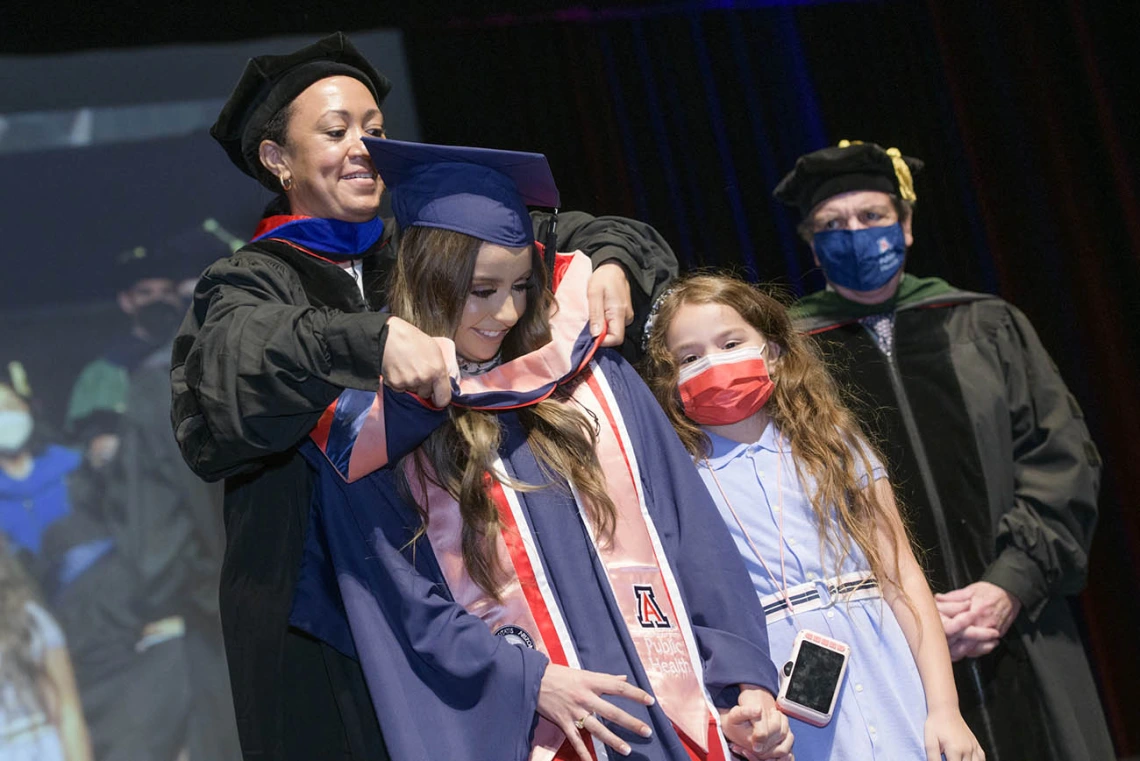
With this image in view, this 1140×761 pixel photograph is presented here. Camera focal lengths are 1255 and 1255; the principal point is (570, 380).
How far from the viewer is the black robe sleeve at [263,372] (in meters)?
2.09

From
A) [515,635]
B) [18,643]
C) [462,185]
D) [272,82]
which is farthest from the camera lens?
[18,643]

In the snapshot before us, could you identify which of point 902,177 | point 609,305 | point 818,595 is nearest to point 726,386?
point 609,305

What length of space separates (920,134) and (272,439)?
11.9 ft

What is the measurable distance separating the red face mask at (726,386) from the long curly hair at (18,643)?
2581 millimetres

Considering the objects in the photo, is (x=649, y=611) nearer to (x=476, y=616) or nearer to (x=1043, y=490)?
(x=476, y=616)

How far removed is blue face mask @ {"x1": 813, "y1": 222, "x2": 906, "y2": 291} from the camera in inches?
140

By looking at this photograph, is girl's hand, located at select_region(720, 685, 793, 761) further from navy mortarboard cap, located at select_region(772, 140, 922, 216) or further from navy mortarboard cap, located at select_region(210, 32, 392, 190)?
navy mortarboard cap, located at select_region(772, 140, 922, 216)

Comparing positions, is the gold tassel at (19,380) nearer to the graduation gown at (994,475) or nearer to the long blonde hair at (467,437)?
the long blonde hair at (467,437)

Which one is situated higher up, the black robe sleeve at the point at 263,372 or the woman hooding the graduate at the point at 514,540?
the black robe sleeve at the point at 263,372

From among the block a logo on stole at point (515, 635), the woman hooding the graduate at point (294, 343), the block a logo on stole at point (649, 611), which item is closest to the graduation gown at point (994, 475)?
the woman hooding the graduate at point (294, 343)

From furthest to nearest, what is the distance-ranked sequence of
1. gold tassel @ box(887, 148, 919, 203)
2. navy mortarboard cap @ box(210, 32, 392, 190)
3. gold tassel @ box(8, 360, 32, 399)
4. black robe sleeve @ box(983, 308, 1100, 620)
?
gold tassel @ box(8, 360, 32, 399) → gold tassel @ box(887, 148, 919, 203) → black robe sleeve @ box(983, 308, 1100, 620) → navy mortarboard cap @ box(210, 32, 392, 190)

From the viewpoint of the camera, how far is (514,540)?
222cm

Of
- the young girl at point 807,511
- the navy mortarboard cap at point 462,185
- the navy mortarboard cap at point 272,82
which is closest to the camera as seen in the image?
the navy mortarboard cap at point 462,185

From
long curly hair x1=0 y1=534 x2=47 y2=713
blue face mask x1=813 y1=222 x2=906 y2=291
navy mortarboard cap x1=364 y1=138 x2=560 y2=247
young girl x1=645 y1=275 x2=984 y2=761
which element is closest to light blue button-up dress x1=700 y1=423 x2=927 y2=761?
young girl x1=645 y1=275 x2=984 y2=761
